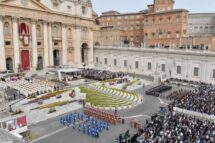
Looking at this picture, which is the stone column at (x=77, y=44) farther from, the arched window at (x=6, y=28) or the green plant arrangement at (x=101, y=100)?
the green plant arrangement at (x=101, y=100)

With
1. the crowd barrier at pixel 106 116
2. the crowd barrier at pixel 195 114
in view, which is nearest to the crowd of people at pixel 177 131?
the crowd barrier at pixel 195 114

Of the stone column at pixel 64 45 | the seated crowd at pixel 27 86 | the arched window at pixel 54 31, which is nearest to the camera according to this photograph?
the seated crowd at pixel 27 86

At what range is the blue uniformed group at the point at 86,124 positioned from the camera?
23.0 m

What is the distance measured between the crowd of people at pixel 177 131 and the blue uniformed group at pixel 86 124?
5046mm

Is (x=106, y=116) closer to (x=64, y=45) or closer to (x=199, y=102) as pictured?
(x=199, y=102)

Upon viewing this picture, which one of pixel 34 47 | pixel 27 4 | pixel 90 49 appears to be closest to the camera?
pixel 27 4

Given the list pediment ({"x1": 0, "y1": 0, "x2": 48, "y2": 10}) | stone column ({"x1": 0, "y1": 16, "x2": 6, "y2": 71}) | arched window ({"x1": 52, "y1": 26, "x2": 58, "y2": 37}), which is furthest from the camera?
arched window ({"x1": 52, "y1": 26, "x2": 58, "y2": 37})

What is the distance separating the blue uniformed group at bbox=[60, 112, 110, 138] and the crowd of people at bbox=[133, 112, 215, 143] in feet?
16.6

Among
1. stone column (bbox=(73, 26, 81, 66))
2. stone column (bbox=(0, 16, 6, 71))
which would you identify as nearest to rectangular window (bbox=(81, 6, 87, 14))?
stone column (bbox=(73, 26, 81, 66))

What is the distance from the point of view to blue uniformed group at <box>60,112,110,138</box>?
75.5 ft

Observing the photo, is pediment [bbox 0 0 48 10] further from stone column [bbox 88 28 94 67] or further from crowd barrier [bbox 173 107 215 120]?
crowd barrier [bbox 173 107 215 120]

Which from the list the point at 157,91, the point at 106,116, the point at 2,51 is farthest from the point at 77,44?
the point at 106,116

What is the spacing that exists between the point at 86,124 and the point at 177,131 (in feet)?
32.9

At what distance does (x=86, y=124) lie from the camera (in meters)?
24.6
